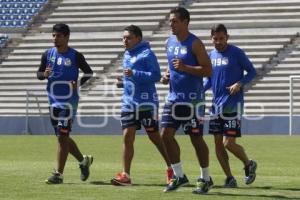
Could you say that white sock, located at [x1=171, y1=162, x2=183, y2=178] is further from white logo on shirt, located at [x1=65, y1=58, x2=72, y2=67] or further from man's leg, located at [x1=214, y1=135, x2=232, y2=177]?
white logo on shirt, located at [x1=65, y1=58, x2=72, y2=67]

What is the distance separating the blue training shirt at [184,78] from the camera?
10281 millimetres

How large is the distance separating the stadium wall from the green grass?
8410 mm

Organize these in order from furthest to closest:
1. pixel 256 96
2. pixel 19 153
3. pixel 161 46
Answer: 1. pixel 161 46
2. pixel 256 96
3. pixel 19 153

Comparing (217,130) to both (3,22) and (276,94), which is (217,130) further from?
(3,22)

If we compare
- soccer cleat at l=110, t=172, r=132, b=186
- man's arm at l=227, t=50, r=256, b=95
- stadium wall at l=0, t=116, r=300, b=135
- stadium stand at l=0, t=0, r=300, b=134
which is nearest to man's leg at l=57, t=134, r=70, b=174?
soccer cleat at l=110, t=172, r=132, b=186

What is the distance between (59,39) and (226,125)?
2487 millimetres

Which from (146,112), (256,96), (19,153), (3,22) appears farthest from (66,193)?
(3,22)

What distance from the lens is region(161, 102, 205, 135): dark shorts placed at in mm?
10227

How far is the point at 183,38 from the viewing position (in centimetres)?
1030

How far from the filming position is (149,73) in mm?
11016

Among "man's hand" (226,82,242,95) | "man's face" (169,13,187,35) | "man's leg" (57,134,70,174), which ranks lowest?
"man's leg" (57,134,70,174)

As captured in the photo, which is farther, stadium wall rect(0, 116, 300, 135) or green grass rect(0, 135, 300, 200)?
stadium wall rect(0, 116, 300, 135)

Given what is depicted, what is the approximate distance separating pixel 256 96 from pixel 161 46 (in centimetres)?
498

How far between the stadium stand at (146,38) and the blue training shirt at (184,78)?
20535mm
